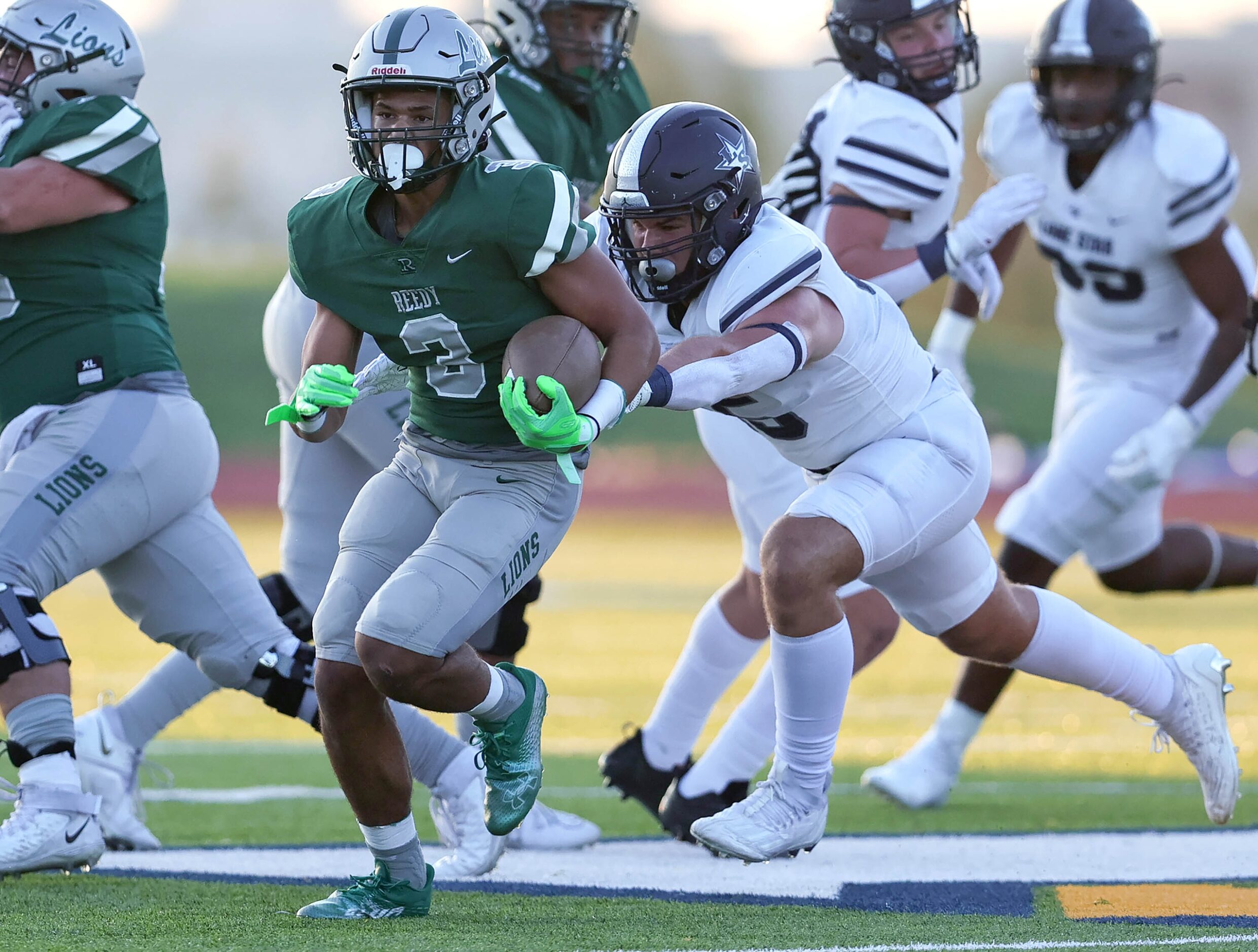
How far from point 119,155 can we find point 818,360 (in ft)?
5.12

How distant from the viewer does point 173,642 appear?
3.95m

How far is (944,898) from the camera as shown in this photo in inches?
136

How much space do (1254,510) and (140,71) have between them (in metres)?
22.7

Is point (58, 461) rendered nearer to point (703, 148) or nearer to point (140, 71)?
point (140, 71)

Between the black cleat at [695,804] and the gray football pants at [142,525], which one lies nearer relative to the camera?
the gray football pants at [142,525]

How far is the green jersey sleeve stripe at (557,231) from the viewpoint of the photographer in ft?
9.95

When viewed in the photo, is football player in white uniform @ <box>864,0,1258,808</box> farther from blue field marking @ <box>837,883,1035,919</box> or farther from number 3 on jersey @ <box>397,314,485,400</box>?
number 3 on jersey @ <box>397,314,485,400</box>

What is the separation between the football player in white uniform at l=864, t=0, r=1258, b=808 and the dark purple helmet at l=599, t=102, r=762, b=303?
183cm

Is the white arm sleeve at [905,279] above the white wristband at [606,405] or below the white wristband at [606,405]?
below

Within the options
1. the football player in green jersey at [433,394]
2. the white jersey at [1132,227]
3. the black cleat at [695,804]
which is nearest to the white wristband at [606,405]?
the football player in green jersey at [433,394]

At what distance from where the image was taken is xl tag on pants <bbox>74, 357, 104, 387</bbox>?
145 inches

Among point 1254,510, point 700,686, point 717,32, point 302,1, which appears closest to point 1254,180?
point 717,32

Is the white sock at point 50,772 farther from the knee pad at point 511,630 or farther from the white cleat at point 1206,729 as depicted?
the white cleat at point 1206,729

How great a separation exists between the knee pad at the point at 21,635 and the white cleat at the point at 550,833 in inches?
51.4
